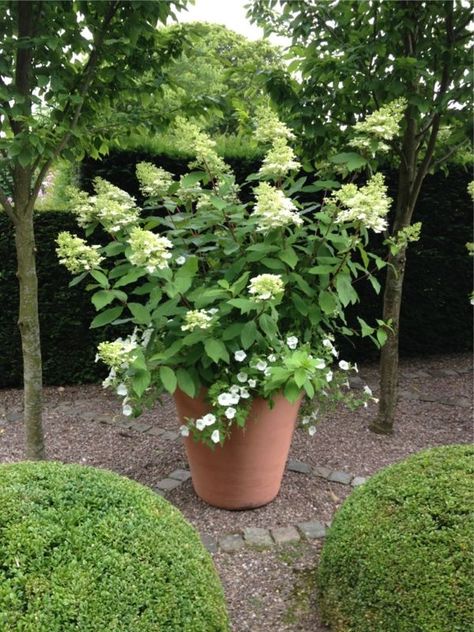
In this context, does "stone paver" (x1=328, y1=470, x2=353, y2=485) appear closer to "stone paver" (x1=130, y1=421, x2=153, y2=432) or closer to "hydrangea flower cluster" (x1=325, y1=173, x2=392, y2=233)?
"stone paver" (x1=130, y1=421, x2=153, y2=432)

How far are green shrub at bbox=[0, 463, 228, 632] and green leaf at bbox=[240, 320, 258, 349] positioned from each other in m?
0.86

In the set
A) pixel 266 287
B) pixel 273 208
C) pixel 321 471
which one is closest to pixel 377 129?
pixel 273 208

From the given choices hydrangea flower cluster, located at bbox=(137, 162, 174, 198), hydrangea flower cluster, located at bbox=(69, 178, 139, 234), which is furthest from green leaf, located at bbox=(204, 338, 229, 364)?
hydrangea flower cluster, located at bbox=(137, 162, 174, 198)

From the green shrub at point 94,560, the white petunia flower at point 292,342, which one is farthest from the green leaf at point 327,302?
the green shrub at point 94,560

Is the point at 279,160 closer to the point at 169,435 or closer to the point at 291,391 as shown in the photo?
the point at 291,391

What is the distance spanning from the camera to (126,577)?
1.36 meters

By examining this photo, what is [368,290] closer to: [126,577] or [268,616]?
[268,616]

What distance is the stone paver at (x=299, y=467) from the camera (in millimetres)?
3258

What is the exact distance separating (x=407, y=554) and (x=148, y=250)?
141 centimetres

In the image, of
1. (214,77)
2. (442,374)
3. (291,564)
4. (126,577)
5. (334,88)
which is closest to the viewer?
(126,577)

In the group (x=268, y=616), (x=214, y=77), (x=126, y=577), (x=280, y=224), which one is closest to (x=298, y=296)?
(x=280, y=224)

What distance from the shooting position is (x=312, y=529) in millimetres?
2631

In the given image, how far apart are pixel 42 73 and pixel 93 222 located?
2.42ft

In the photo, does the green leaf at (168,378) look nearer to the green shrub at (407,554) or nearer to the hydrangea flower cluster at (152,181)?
the green shrub at (407,554)
